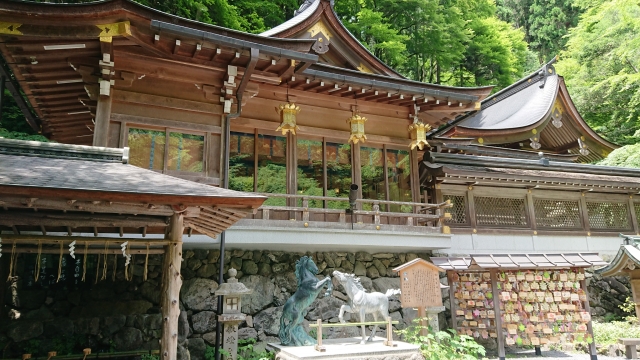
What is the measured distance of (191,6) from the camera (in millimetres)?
16875

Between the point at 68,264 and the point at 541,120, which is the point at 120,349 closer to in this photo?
the point at 68,264

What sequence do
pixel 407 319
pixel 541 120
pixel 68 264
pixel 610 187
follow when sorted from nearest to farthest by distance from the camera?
pixel 68 264 → pixel 407 319 → pixel 610 187 → pixel 541 120

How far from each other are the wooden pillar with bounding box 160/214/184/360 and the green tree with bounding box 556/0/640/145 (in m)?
22.1

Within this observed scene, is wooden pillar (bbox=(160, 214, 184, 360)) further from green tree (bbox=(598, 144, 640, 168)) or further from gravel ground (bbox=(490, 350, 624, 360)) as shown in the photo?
green tree (bbox=(598, 144, 640, 168))

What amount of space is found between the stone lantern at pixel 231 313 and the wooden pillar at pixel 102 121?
3.76 m

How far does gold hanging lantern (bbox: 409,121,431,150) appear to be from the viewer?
1245 cm

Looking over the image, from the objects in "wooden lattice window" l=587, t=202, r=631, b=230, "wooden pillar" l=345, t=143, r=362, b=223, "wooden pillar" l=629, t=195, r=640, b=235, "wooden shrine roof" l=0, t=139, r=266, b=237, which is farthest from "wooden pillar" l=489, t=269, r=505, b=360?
"wooden pillar" l=629, t=195, r=640, b=235

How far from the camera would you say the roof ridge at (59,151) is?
255 inches

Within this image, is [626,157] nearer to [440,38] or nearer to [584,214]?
[584,214]

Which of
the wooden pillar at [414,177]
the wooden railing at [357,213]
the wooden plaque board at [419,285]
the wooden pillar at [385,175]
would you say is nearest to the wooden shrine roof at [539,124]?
the wooden pillar at [414,177]

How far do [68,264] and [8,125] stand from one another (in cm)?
886

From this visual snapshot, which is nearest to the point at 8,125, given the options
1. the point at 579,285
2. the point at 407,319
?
the point at 407,319

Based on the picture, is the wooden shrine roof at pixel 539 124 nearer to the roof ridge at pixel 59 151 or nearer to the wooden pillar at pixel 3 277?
the roof ridge at pixel 59 151

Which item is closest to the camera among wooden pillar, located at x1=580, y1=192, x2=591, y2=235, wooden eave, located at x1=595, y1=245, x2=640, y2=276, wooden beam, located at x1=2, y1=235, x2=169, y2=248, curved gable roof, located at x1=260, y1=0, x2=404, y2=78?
wooden beam, located at x1=2, y1=235, x2=169, y2=248
